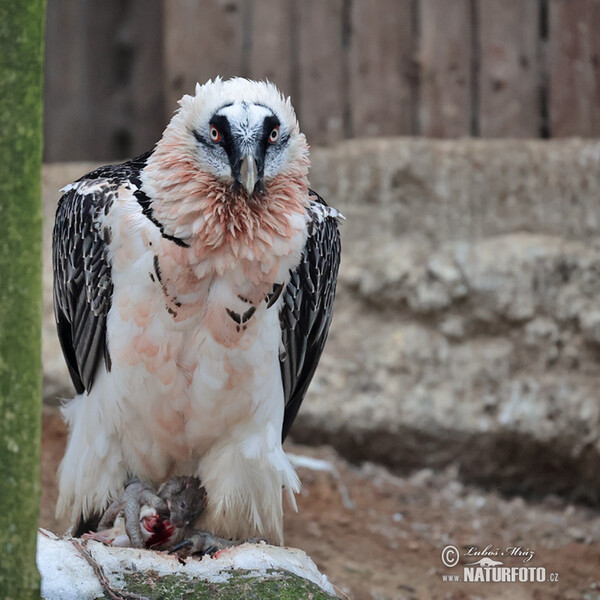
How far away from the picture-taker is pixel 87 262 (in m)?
4.44

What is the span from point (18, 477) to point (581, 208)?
5.72m

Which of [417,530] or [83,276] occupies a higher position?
[83,276]

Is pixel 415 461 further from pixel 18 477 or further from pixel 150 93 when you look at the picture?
pixel 18 477

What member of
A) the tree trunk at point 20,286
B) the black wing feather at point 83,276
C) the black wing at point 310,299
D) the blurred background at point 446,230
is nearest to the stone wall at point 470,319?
the blurred background at point 446,230

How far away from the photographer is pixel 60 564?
139 inches

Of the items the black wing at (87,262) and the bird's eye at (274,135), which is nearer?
the bird's eye at (274,135)

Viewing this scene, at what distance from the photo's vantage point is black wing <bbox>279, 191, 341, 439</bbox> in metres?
4.54

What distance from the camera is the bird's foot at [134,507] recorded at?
4355mm

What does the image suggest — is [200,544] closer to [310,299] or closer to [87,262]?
[310,299]

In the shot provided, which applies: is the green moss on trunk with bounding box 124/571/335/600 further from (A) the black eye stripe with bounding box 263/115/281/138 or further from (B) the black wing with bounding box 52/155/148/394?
(A) the black eye stripe with bounding box 263/115/281/138

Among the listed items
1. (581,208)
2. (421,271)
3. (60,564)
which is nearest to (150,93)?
(421,271)

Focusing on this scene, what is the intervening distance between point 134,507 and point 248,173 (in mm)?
1654

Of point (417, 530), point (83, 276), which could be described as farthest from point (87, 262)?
point (417, 530)

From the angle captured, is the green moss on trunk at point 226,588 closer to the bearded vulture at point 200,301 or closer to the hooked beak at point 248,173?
the bearded vulture at point 200,301
